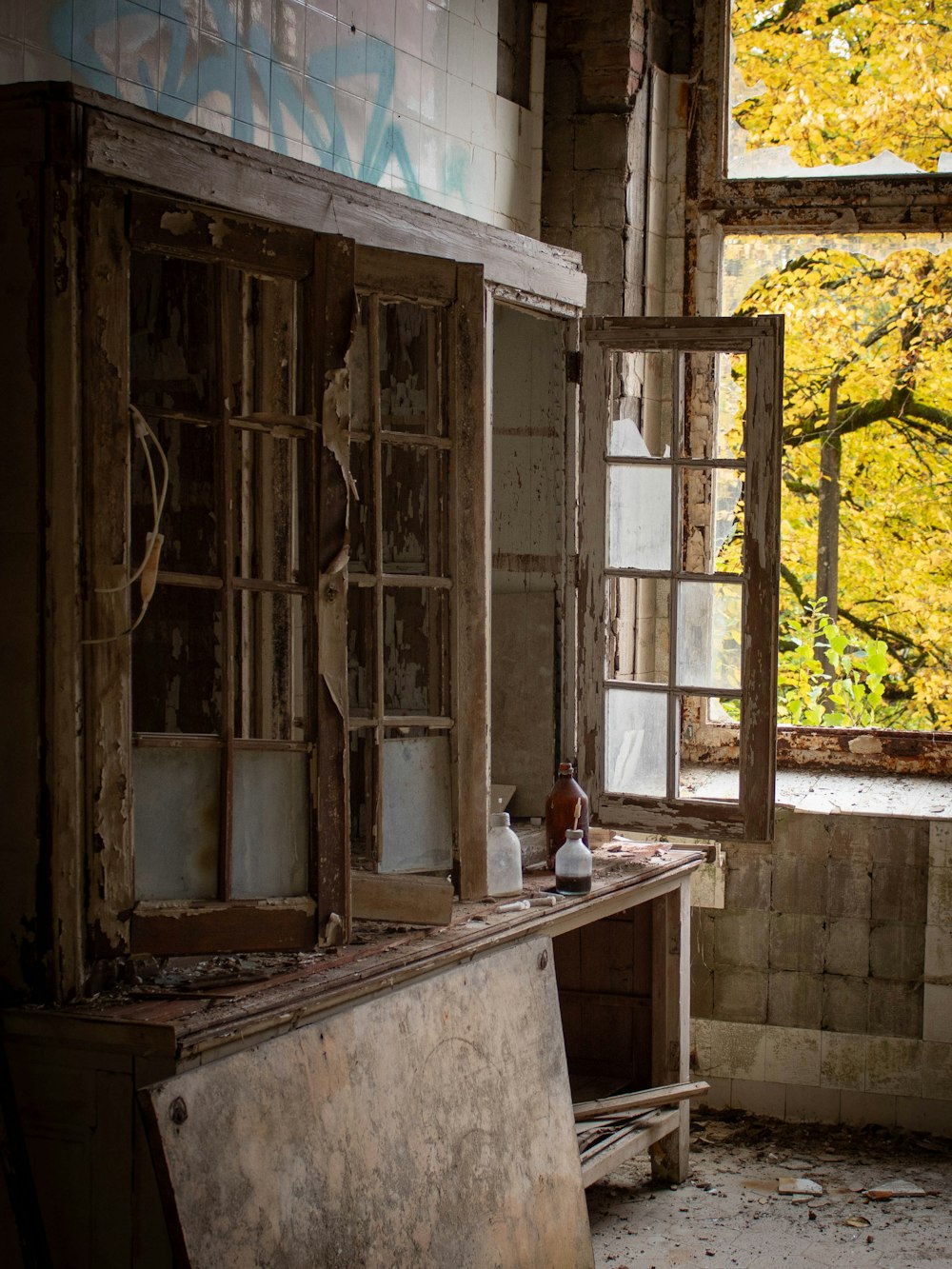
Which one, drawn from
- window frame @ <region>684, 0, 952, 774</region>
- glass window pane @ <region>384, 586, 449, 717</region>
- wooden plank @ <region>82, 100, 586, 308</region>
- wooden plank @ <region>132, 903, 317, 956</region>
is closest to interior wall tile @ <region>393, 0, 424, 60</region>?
wooden plank @ <region>82, 100, 586, 308</region>

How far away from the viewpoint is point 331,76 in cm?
369

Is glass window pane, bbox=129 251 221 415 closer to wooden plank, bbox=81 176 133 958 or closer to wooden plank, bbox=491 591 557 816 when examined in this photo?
wooden plank, bbox=81 176 133 958

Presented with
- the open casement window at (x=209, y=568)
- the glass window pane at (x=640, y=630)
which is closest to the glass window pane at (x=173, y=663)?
the open casement window at (x=209, y=568)

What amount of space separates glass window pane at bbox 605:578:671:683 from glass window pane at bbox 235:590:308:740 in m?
1.51

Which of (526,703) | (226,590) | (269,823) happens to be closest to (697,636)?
(526,703)

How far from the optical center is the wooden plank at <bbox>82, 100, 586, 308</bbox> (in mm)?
2570

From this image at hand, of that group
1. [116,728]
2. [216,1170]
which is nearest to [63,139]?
[116,728]

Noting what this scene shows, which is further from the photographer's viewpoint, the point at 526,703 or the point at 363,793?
the point at 526,703

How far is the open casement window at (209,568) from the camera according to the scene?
259 centimetres

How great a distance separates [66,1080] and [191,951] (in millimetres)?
365

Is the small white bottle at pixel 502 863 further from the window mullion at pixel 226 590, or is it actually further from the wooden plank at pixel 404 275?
the wooden plank at pixel 404 275

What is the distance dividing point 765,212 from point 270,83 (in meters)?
2.33

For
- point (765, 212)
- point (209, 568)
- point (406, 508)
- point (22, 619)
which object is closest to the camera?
point (22, 619)

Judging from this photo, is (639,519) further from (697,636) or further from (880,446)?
(880,446)
